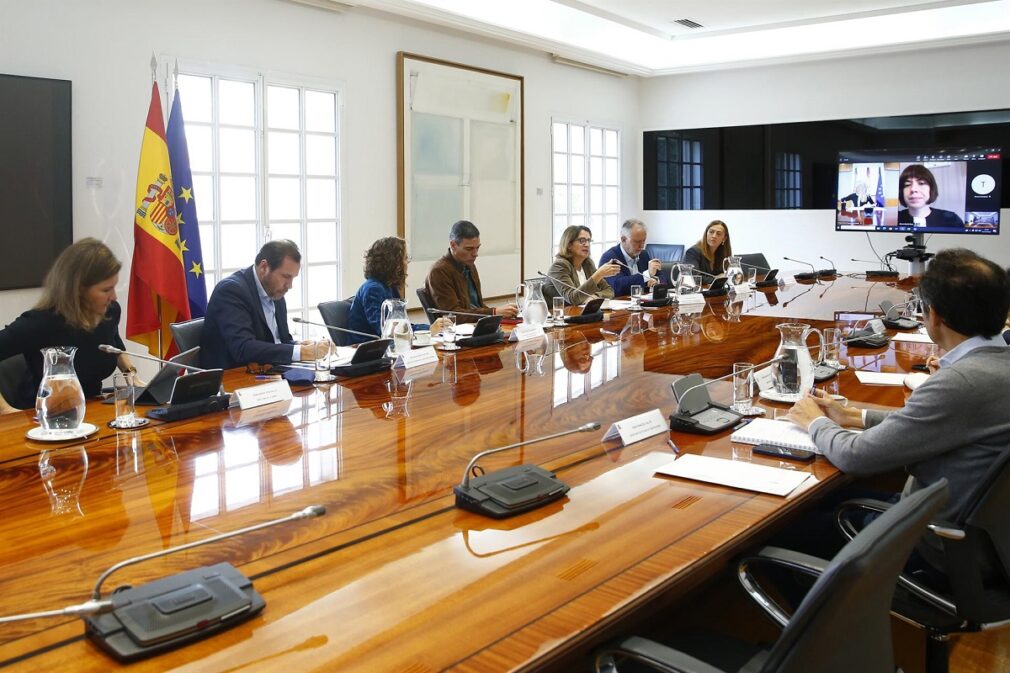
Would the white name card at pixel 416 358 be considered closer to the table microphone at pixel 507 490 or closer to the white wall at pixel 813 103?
the table microphone at pixel 507 490

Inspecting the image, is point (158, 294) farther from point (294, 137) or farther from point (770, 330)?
point (770, 330)

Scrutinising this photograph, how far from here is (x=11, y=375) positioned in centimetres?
312

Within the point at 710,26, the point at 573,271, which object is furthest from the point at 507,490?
the point at 710,26

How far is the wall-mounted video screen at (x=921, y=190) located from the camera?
27.4ft

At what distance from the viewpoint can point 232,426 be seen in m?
2.42

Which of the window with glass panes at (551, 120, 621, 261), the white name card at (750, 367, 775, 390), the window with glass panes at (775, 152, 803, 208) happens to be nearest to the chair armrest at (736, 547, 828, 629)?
the white name card at (750, 367, 775, 390)

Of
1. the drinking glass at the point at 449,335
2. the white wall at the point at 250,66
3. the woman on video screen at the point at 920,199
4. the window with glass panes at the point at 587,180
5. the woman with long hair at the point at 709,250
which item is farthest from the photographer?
the window with glass panes at the point at 587,180

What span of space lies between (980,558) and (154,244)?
4356 millimetres

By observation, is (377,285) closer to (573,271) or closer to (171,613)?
(573,271)

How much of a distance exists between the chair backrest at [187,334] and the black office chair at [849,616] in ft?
8.67

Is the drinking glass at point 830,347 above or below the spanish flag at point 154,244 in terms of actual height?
below

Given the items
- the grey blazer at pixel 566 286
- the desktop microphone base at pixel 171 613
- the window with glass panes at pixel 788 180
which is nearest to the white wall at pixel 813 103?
the window with glass panes at pixel 788 180

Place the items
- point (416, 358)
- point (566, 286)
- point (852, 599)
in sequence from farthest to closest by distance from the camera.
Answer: point (566, 286)
point (416, 358)
point (852, 599)

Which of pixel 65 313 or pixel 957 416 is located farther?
pixel 65 313
